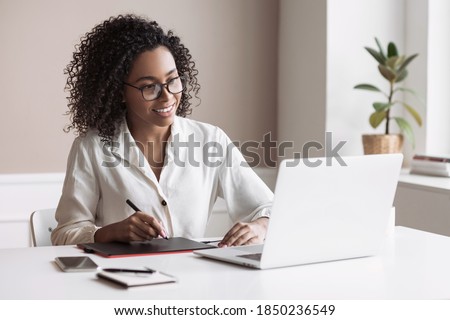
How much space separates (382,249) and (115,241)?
72cm

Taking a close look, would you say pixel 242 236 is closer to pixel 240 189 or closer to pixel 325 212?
pixel 325 212

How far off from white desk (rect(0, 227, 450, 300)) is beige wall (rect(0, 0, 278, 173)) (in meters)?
1.69

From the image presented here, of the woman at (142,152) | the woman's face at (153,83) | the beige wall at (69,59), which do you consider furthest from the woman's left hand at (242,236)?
the beige wall at (69,59)

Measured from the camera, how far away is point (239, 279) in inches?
62.8

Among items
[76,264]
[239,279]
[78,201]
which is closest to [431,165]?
[78,201]

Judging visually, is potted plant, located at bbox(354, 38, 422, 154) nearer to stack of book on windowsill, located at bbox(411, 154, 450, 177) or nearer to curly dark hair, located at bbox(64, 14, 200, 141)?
stack of book on windowsill, located at bbox(411, 154, 450, 177)

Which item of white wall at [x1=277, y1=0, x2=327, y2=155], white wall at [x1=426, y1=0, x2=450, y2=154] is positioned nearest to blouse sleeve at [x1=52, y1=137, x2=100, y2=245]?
white wall at [x1=277, y1=0, x2=327, y2=155]

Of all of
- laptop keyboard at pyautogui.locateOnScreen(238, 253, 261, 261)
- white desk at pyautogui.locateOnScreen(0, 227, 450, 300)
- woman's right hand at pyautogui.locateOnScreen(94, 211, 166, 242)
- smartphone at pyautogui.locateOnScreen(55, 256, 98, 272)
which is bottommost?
white desk at pyautogui.locateOnScreen(0, 227, 450, 300)

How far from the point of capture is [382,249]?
6.41ft

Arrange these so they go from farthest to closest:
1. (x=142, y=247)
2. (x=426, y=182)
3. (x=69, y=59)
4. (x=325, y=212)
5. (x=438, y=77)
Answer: (x=438, y=77) < (x=69, y=59) < (x=426, y=182) < (x=142, y=247) < (x=325, y=212)

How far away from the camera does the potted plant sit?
141 inches

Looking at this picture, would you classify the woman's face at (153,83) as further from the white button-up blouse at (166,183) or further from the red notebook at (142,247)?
the red notebook at (142,247)

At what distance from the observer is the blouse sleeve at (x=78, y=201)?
215 centimetres

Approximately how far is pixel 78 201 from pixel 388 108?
1.92 m
